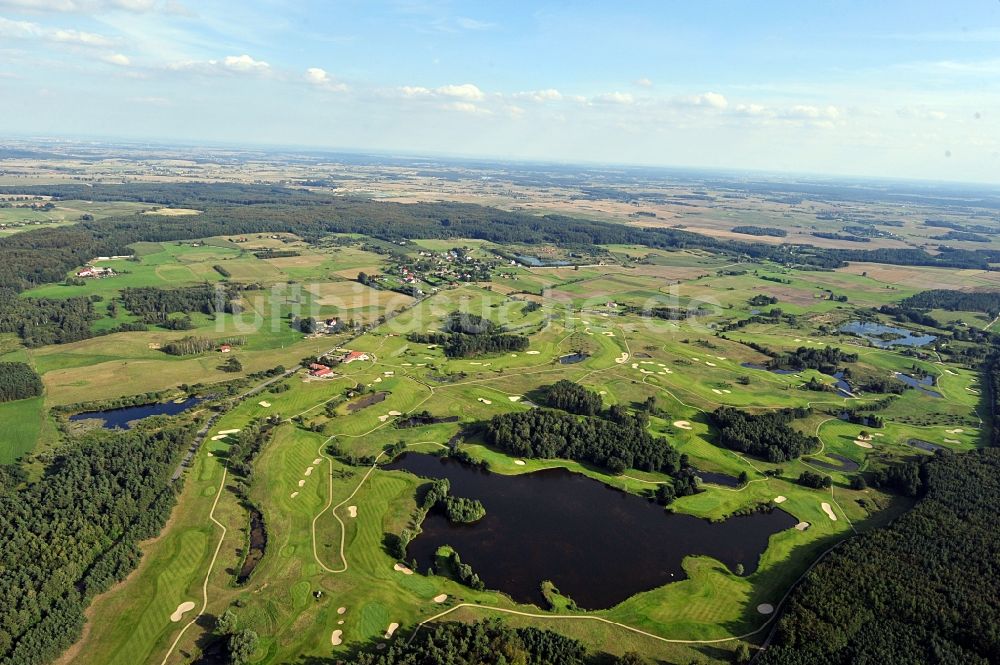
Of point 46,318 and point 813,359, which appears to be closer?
point 813,359

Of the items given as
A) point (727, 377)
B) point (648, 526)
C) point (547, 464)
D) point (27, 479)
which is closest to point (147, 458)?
point (27, 479)

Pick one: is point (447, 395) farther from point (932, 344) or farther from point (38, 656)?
point (932, 344)

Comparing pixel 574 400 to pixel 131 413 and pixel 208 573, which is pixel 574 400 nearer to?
pixel 208 573

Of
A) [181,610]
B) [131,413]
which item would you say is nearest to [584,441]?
[181,610]

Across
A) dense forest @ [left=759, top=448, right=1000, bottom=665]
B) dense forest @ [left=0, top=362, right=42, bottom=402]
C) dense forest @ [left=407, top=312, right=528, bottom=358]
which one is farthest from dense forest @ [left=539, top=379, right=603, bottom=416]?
→ dense forest @ [left=0, top=362, right=42, bottom=402]

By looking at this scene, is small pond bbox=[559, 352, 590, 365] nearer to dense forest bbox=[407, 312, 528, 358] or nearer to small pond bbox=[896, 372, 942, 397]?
dense forest bbox=[407, 312, 528, 358]

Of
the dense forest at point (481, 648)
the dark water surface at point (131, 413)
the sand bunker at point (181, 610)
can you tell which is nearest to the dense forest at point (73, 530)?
the sand bunker at point (181, 610)
